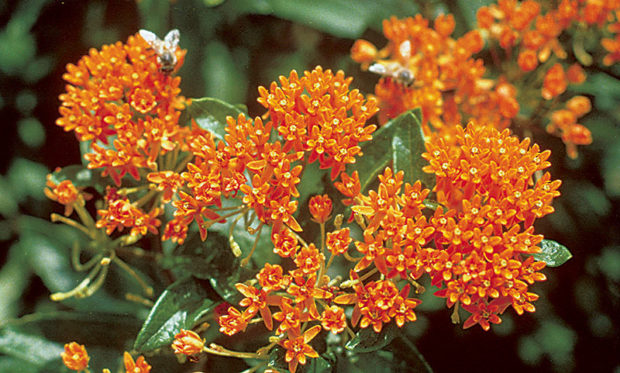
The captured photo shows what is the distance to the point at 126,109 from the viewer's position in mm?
1712

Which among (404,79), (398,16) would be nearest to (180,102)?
(404,79)

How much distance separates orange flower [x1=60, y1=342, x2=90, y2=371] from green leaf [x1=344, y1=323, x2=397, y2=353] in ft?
2.62

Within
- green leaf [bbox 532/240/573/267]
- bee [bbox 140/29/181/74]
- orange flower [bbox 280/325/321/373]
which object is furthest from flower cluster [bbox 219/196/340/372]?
bee [bbox 140/29/181/74]

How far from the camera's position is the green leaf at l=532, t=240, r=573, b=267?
5.01 feet

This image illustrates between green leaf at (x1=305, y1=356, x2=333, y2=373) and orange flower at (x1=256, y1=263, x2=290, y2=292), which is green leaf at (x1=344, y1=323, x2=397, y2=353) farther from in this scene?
orange flower at (x1=256, y1=263, x2=290, y2=292)

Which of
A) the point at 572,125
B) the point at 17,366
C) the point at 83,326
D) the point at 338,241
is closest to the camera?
the point at 338,241

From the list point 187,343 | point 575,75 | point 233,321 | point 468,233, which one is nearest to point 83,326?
point 187,343

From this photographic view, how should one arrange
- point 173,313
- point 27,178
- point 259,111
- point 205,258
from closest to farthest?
1. point 173,313
2. point 205,258
3. point 259,111
4. point 27,178

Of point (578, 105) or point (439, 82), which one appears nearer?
point (439, 82)

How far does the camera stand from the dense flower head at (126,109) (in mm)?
1713

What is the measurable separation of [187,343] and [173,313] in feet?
0.59

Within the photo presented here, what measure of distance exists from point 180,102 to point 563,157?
1.82m

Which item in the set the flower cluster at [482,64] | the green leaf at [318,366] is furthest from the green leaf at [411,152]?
the green leaf at [318,366]

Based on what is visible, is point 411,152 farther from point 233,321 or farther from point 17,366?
point 17,366
